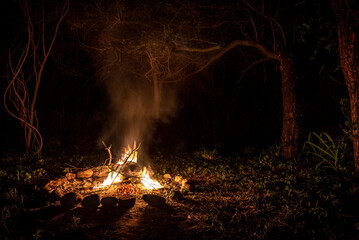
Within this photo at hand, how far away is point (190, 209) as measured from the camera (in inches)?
178

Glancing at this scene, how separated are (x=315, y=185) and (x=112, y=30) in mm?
6936

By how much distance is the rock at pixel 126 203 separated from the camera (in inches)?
185

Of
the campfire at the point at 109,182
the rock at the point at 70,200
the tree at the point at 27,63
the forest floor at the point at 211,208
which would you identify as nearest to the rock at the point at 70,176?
the campfire at the point at 109,182

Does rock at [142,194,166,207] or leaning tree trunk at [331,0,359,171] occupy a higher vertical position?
leaning tree trunk at [331,0,359,171]

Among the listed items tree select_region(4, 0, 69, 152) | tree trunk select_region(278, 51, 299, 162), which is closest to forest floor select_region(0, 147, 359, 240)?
tree trunk select_region(278, 51, 299, 162)

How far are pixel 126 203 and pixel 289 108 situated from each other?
4788mm

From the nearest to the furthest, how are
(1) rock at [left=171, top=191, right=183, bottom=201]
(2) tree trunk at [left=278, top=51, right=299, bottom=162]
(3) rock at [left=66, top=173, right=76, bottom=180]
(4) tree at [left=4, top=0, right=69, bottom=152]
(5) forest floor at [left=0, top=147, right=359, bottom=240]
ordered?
(5) forest floor at [left=0, top=147, right=359, bottom=240], (1) rock at [left=171, top=191, right=183, bottom=201], (3) rock at [left=66, top=173, right=76, bottom=180], (2) tree trunk at [left=278, top=51, right=299, bottom=162], (4) tree at [left=4, top=0, right=69, bottom=152]

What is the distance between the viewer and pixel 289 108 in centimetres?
695

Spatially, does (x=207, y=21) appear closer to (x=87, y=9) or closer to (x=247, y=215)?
(x=87, y=9)

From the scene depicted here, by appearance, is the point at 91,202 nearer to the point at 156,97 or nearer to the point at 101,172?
the point at 101,172

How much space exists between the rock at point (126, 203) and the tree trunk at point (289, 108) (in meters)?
4.34

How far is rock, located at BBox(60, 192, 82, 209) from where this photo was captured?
4668 millimetres

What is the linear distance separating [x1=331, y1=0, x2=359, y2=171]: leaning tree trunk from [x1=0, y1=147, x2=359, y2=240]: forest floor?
41.3 inches

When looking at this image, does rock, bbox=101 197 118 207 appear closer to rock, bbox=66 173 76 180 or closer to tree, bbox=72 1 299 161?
rock, bbox=66 173 76 180
